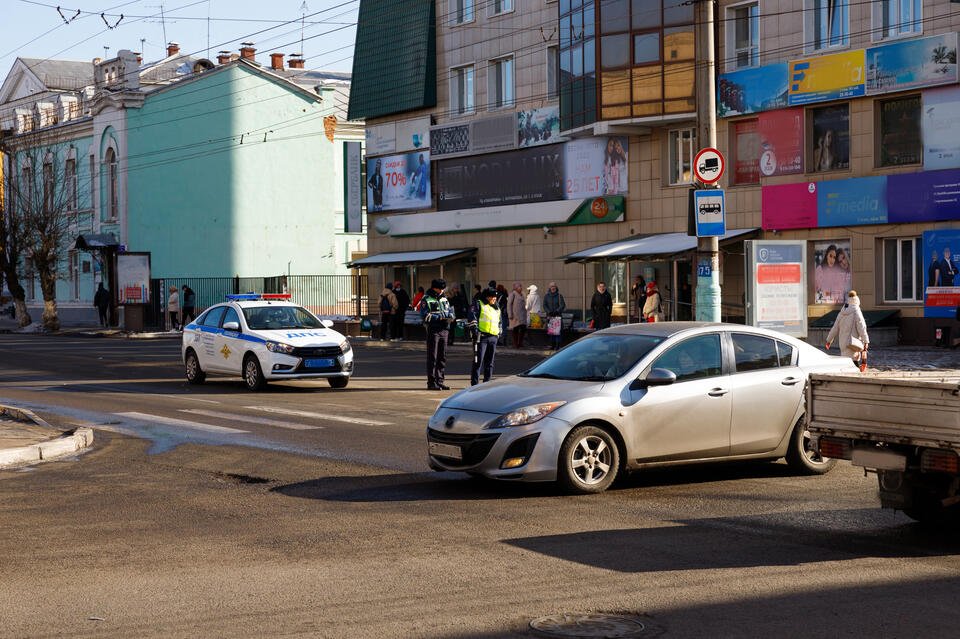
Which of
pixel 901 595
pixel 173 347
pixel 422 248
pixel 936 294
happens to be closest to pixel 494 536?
pixel 901 595

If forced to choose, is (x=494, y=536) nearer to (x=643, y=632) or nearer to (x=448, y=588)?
(x=448, y=588)

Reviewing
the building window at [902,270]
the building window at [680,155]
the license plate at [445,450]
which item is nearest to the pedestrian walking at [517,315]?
the building window at [680,155]

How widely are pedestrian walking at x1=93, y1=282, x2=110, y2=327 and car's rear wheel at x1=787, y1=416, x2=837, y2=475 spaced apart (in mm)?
47027

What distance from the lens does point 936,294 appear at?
28516mm

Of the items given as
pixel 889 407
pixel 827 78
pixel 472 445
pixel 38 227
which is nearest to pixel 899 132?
pixel 827 78

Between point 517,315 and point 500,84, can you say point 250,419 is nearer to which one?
point 517,315

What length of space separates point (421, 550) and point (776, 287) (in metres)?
13.7

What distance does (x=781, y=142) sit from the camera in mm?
31859

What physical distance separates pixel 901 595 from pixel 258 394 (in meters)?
15.7

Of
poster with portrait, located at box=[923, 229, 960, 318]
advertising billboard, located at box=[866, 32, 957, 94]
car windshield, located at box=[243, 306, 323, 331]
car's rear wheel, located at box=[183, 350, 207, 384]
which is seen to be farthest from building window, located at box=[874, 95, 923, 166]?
car's rear wheel, located at box=[183, 350, 207, 384]

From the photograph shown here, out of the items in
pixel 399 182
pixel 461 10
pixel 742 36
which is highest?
pixel 461 10

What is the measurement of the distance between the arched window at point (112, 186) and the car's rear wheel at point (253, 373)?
130 ft

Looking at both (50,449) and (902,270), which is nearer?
(50,449)

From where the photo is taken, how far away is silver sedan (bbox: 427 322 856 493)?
10.4 metres
